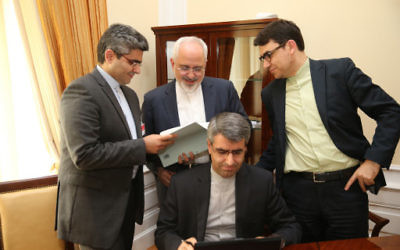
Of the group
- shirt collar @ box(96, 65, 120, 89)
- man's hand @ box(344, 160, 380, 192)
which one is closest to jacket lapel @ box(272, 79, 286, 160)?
man's hand @ box(344, 160, 380, 192)

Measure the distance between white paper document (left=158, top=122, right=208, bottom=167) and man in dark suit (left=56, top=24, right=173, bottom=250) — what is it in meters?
0.10

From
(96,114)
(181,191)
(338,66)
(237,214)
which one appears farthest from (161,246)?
(338,66)

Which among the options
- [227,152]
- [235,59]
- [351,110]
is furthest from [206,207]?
[235,59]

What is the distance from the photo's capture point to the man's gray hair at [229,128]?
4.98 feet

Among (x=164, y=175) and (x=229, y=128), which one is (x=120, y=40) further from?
(x=164, y=175)

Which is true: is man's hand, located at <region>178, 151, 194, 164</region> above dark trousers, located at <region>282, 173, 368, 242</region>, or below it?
above

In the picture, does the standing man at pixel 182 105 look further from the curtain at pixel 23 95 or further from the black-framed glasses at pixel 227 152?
the curtain at pixel 23 95

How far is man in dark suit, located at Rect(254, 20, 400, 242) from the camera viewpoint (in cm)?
164

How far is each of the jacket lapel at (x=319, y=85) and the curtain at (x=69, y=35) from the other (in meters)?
1.80

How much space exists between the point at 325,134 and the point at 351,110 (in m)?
0.19

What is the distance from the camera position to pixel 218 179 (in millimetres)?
1671

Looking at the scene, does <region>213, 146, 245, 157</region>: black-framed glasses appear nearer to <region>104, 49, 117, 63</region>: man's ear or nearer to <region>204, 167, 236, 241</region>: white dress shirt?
<region>204, 167, 236, 241</region>: white dress shirt

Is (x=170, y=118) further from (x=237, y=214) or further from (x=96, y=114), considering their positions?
(x=237, y=214)

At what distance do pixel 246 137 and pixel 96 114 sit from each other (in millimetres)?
743
